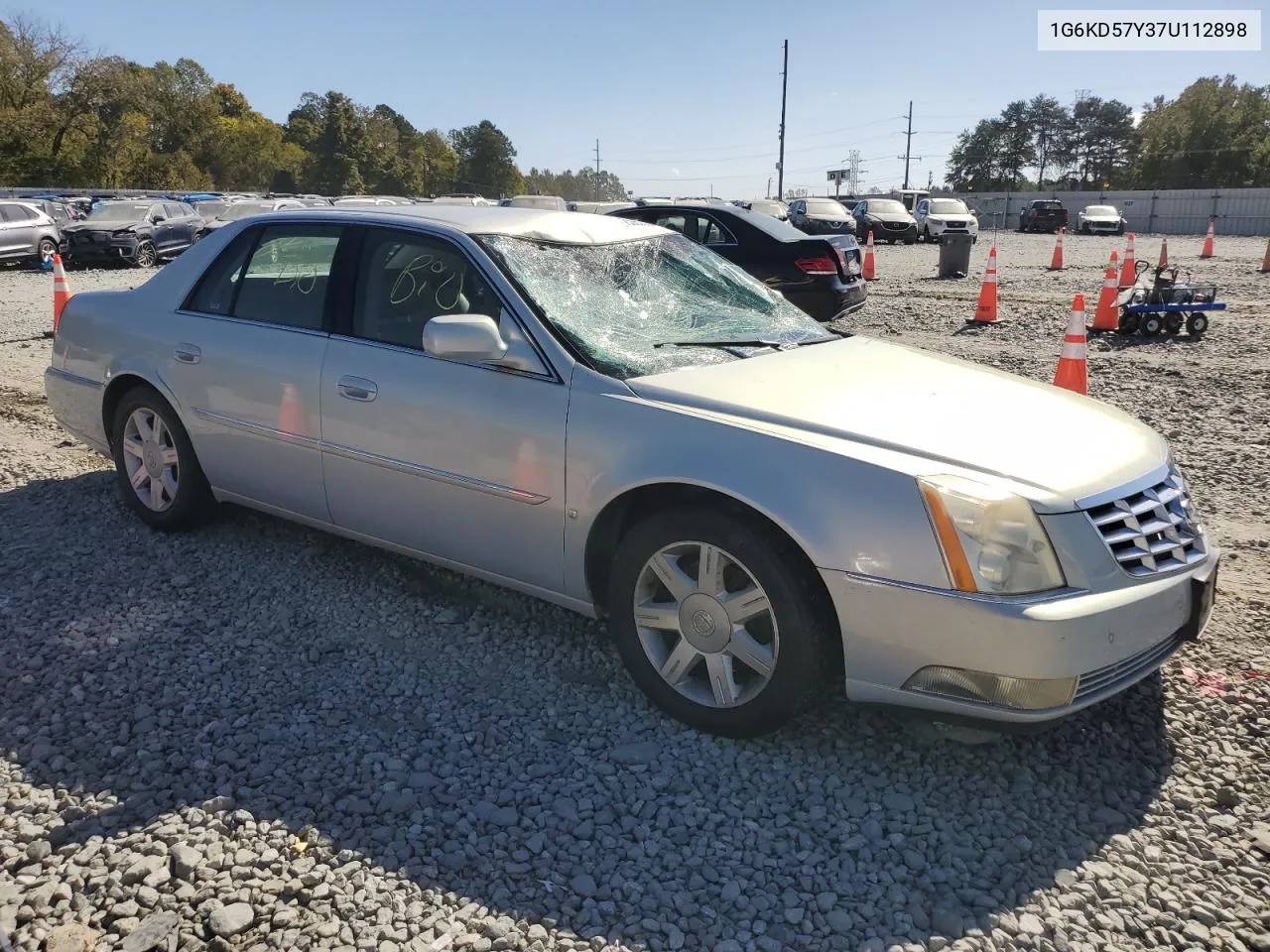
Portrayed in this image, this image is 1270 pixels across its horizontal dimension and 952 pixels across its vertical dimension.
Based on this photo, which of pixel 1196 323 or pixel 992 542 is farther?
pixel 1196 323

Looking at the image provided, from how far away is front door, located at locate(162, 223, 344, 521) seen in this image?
3.96 m

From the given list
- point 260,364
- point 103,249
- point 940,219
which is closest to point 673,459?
point 260,364

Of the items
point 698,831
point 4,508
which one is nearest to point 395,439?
point 698,831

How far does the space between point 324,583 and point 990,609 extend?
282 cm

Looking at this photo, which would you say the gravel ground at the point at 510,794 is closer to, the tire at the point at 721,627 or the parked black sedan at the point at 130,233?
the tire at the point at 721,627

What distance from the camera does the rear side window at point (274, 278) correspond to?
4.05 meters

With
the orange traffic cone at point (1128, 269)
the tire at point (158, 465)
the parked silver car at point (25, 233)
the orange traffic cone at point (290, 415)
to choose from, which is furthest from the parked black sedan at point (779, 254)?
the parked silver car at point (25, 233)

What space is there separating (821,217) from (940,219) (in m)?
6.10

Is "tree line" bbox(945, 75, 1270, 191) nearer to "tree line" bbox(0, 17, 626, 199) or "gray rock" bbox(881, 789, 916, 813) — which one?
"tree line" bbox(0, 17, 626, 199)

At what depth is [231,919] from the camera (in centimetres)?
229

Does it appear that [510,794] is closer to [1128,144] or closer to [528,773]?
[528,773]

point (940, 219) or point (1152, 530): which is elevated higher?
point (940, 219)

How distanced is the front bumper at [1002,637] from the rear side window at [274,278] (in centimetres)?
251

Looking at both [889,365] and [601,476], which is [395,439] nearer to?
[601,476]
